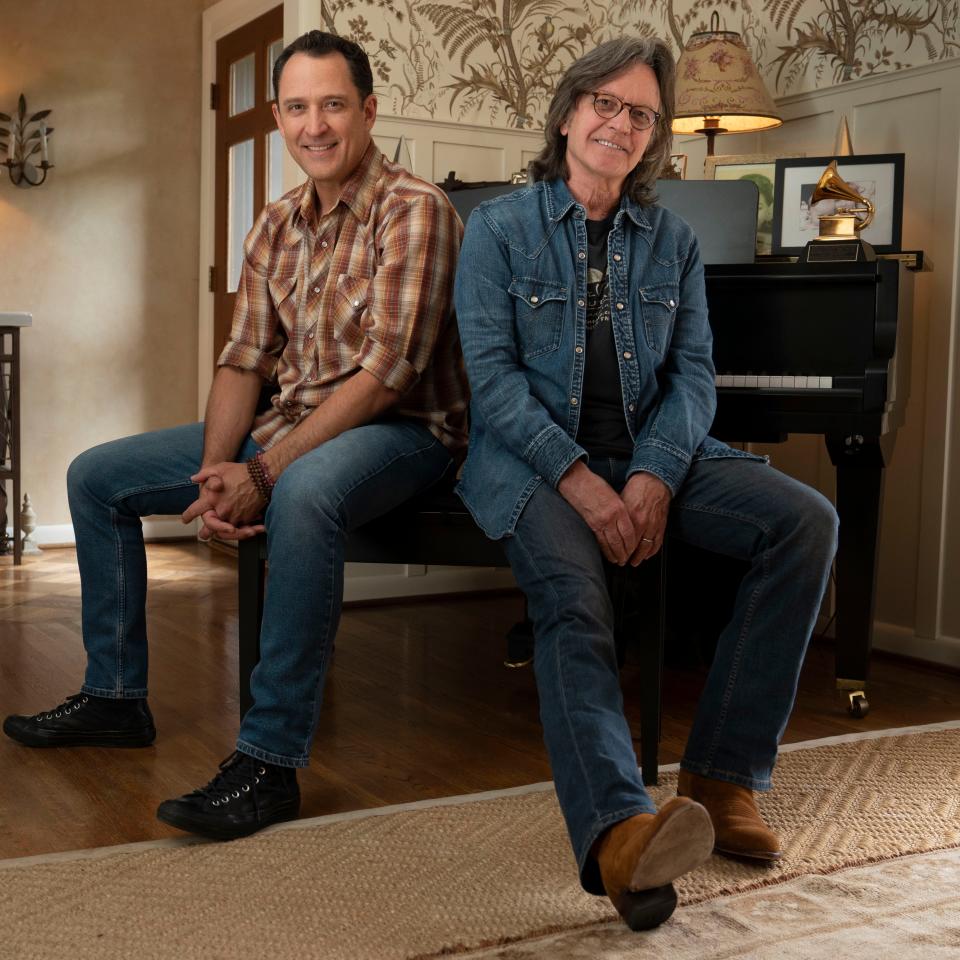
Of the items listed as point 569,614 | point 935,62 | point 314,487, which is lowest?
point 569,614

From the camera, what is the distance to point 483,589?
418 cm

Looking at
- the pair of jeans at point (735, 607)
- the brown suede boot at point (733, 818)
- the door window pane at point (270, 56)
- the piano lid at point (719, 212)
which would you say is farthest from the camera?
the door window pane at point (270, 56)

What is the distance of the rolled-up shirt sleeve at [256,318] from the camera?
7.71ft

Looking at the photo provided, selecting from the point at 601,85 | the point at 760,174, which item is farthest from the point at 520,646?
the point at 601,85

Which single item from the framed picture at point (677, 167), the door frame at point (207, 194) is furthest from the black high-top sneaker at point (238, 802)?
the door frame at point (207, 194)

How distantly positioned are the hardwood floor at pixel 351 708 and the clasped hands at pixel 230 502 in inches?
17.2

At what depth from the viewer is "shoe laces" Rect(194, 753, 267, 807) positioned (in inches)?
72.7

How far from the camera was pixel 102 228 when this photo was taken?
5.33 metres

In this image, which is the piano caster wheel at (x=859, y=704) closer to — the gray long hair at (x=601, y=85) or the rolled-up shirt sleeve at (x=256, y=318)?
the gray long hair at (x=601, y=85)

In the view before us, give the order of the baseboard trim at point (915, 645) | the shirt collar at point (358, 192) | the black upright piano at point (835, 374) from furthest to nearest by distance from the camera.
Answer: the baseboard trim at point (915, 645) → the black upright piano at point (835, 374) → the shirt collar at point (358, 192)

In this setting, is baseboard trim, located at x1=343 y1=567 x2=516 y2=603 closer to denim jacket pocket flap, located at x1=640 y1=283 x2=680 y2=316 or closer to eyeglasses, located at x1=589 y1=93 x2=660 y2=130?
denim jacket pocket flap, located at x1=640 y1=283 x2=680 y2=316

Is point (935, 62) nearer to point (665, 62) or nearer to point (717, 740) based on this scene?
point (665, 62)

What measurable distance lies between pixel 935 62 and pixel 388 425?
1.86 m

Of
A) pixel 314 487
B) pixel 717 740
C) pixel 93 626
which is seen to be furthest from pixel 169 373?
pixel 717 740
